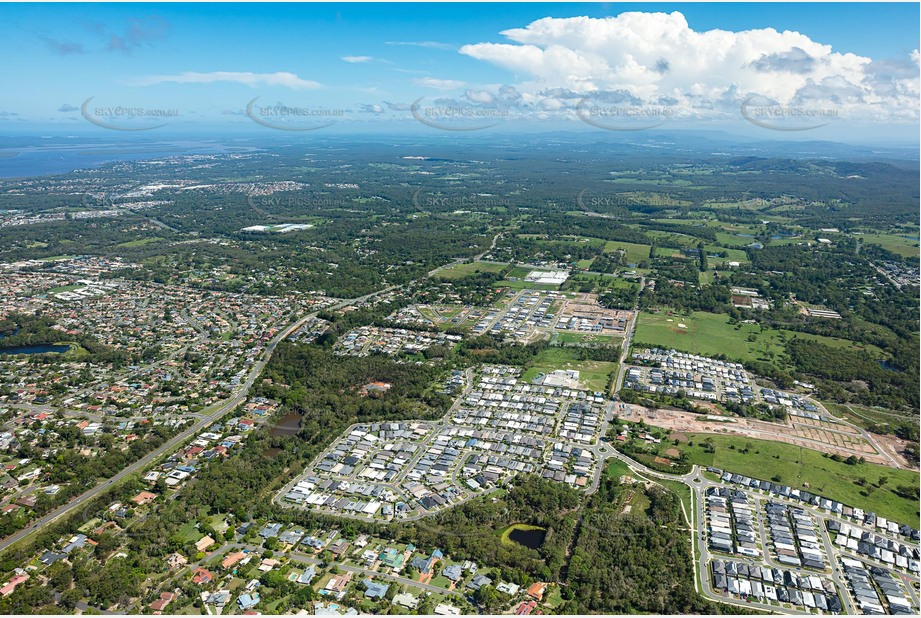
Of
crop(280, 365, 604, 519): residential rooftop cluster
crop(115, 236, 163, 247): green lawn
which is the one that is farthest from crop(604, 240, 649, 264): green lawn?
crop(115, 236, 163, 247): green lawn

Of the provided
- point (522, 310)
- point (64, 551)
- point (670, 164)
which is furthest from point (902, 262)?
point (670, 164)

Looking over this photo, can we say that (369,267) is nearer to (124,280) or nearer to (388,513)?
(124,280)

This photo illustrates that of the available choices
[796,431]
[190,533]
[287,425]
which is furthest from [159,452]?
[796,431]

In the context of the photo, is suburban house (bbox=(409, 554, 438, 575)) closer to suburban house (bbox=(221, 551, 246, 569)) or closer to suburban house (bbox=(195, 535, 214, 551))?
suburban house (bbox=(221, 551, 246, 569))

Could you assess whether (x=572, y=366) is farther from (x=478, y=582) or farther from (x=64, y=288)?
(x=64, y=288)

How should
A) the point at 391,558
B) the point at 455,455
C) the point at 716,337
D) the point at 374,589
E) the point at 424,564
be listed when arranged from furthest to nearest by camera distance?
the point at 716,337 → the point at 455,455 → the point at 391,558 → the point at 424,564 → the point at 374,589
